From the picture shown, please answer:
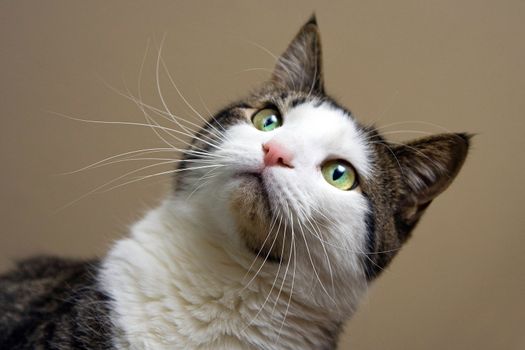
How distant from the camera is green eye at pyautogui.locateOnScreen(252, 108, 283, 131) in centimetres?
85

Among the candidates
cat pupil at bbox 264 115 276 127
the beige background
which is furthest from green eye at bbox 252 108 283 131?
the beige background

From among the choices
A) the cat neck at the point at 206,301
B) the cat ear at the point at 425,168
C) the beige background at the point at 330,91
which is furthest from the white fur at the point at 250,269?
the beige background at the point at 330,91

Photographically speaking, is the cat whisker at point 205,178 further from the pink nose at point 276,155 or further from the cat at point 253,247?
the pink nose at point 276,155

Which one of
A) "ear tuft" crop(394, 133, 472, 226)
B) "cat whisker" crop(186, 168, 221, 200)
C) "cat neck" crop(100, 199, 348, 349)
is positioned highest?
"ear tuft" crop(394, 133, 472, 226)

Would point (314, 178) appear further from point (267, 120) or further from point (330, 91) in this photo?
point (330, 91)

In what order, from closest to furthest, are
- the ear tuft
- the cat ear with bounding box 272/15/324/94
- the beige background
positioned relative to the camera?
the ear tuft < the cat ear with bounding box 272/15/324/94 < the beige background

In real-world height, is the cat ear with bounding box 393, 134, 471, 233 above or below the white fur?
above

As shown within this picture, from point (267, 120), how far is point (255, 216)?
25 centimetres

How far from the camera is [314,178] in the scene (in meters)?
0.70

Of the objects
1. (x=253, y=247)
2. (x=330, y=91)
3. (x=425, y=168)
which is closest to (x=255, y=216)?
(x=253, y=247)

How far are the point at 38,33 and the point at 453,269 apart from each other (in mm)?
1549

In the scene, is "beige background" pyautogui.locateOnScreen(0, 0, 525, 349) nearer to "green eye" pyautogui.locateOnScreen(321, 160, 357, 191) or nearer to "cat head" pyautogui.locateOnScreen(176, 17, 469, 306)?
"cat head" pyautogui.locateOnScreen(176, 17, 469, 306)

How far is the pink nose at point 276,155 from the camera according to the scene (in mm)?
671

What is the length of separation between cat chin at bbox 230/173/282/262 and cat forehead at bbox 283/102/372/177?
13 centimetres
